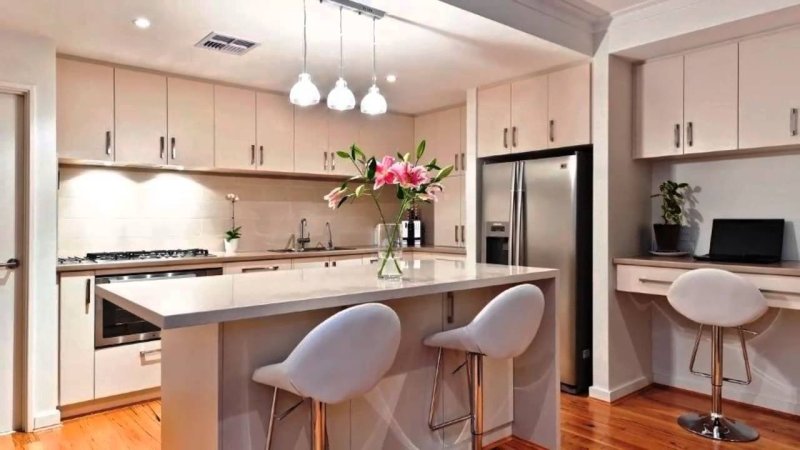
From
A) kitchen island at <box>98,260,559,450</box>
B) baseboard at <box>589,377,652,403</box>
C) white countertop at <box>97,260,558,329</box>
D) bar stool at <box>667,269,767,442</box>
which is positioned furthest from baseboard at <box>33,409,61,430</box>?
bar stool at <box>667,269,767,442</box>

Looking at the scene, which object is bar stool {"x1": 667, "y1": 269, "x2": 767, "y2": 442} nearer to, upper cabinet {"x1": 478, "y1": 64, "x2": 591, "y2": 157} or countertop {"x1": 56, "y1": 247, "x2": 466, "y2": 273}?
upper cabinet {"x1": 478, "y1": 64, "x2": 591, "y2": 157}

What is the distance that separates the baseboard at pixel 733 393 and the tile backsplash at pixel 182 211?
2.91 metres

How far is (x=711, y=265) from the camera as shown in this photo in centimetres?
299

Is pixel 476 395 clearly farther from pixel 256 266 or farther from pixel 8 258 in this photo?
pixel 8 258

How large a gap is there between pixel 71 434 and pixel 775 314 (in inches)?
167

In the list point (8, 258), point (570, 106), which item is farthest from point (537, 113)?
point (8, 258)

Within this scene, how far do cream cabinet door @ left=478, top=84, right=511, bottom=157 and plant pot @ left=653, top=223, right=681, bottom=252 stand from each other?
48.0 inches

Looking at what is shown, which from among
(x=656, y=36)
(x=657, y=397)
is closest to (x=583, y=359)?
(x=657, y=397)

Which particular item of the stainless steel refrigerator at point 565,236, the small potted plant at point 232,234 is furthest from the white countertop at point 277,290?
the small potted plant at point 232,234

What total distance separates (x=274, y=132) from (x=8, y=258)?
6.48ft

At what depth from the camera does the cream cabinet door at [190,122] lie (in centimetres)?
367

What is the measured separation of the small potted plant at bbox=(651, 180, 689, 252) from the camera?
341 cm

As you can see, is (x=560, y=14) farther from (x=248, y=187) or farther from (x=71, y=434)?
(x=71, y=434)

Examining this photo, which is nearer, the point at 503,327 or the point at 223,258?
the point at 503,327
